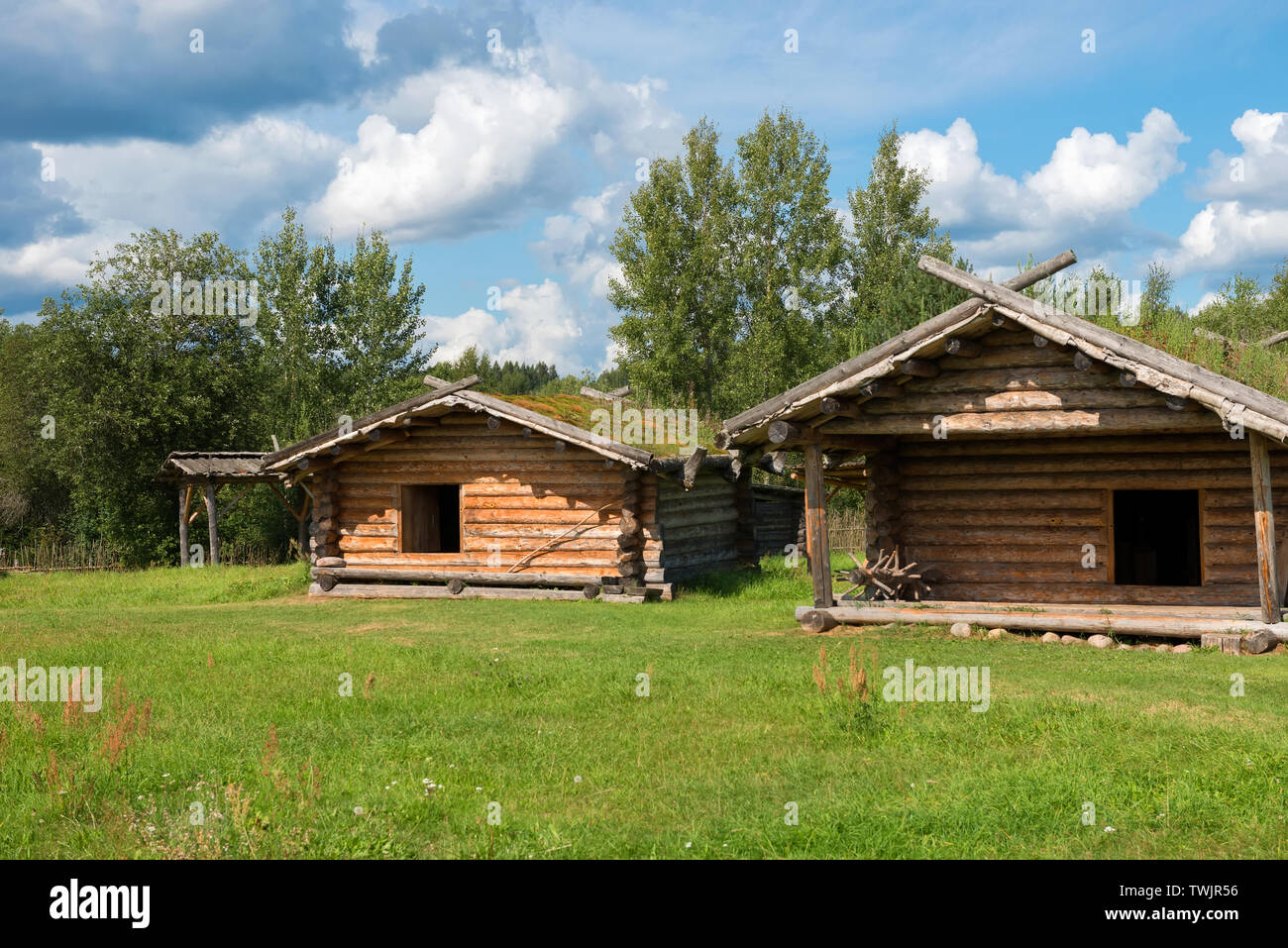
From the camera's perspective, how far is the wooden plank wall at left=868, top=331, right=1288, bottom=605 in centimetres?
1368

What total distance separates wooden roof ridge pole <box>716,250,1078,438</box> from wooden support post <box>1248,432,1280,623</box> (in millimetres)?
3058

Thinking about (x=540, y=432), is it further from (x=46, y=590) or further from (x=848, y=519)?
(x=848, y=519)

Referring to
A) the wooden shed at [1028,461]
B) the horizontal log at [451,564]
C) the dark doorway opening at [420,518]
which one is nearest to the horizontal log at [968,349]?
the wooden shed at [1028,461]

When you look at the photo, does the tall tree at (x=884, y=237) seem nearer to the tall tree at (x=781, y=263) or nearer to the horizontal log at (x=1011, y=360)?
the tall tree at (x=781, y=263)

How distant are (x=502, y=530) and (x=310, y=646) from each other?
26.0 feet

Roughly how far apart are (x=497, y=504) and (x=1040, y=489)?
10202 mm

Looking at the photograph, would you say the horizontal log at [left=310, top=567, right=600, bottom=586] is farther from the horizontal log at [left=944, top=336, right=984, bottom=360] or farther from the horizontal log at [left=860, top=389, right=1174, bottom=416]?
the horizontal log at [left=944, top=336, right=984, bottom=360]

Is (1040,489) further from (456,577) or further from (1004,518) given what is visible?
(456,577)

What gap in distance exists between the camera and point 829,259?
43688 millimetres

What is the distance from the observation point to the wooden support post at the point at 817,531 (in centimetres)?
1473

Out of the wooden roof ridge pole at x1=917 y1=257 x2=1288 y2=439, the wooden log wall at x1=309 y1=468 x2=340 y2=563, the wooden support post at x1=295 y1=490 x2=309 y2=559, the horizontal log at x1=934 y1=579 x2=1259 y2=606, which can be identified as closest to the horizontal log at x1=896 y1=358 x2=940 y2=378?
the wooden roof ridge pole at x1=917 y1=257 x2=1288 y2=439

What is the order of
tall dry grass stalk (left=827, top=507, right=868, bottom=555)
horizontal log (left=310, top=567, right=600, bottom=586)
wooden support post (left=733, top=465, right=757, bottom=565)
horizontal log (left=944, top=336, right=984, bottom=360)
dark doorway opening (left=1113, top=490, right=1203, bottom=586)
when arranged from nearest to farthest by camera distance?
horizontal log (left=944, top=336, right=984, bottom=360)
horizontal log (left=310, top=567, right=600, bottom=586)
dark doorway opening (left=1113, top=490, right=1203, bottom=586)
wooden support post (left=733, top=465, right=757, bottom=565)
tall dry grass stalk (left=827, top=507, right=868, bottom=555)

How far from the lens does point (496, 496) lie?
20.8 meters

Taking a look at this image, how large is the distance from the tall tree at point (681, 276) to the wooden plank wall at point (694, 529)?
2086 centimetres
